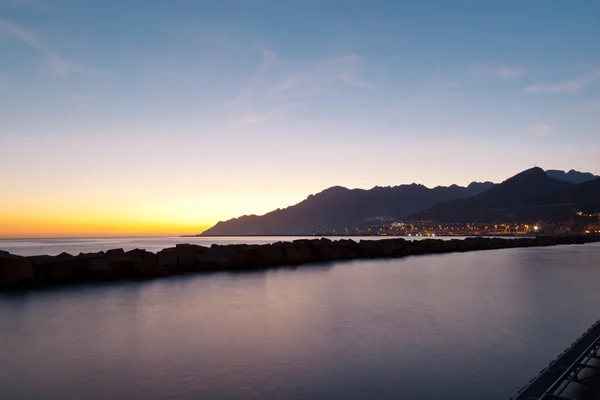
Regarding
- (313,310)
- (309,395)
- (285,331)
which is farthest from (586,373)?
(313,310)

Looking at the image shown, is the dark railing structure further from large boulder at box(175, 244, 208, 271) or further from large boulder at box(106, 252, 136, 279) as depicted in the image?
large boulder at box(175, 244, 208, 271)

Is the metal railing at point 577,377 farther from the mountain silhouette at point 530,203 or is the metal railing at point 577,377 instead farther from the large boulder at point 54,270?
the mountain silhouette at point 530,203

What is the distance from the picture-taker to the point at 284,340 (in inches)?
269

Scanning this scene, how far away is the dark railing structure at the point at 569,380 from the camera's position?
361 centimetres

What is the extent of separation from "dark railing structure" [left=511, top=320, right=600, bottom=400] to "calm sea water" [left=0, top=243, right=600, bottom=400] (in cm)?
49

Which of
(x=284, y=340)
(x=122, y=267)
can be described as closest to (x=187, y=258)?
(x=122, y=267)

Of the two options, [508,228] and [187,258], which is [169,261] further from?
[508,228]

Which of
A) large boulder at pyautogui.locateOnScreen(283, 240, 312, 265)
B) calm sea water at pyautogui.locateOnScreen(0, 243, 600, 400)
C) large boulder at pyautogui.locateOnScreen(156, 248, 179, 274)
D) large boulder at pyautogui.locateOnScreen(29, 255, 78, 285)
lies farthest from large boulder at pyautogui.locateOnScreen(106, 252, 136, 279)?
large boulder at pyautogui.locateOnScreen(283, 240, 312, 265)

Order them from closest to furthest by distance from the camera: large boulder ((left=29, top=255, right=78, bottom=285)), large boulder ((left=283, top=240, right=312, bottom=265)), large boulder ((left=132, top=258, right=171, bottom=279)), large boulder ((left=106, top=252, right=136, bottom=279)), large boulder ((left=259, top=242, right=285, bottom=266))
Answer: large boulder ((left=29, top=255, right=78, bottom=285))
large boulder ((left=106, top=252, right=136, bottom=279))
large boulder ((left=132, top=258, right=171, bottom=279))
large boulder ((left=259, top=242, right=285, bottom=266))
large boulder ((left=283, top=240, right=312, bottom=265))

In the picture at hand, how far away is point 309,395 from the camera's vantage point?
14.3 feet

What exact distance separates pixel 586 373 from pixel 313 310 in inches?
224

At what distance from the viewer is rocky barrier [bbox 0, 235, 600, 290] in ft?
43.4

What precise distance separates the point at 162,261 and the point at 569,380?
15810mm

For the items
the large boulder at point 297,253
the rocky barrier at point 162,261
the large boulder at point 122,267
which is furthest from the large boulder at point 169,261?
the large boulder at point 297,253
